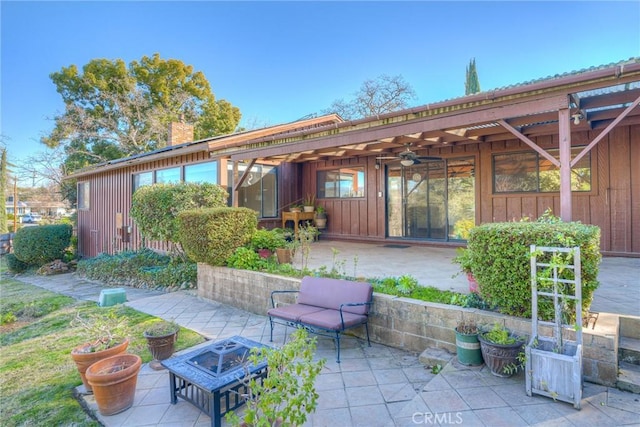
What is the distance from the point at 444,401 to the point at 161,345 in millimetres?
2618

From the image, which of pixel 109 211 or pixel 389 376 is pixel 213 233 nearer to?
pixel 389 376

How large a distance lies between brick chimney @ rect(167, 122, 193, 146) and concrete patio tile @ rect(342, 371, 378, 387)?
34.2 feet

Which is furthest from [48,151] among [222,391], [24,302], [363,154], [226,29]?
[222,391]

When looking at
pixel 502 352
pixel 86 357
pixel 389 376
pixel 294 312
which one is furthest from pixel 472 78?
pixel 86 357

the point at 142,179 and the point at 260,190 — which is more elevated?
the point at 142,179

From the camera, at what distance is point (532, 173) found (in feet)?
21.6

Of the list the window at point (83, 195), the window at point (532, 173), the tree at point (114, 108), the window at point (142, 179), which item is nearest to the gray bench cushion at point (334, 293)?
the window at point (532, 173)

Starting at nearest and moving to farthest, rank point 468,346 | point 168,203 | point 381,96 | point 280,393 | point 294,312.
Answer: point 280,393
point 468,346
point 294,312
point 168,203
point 381,96

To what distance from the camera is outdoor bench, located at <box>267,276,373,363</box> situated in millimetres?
3332

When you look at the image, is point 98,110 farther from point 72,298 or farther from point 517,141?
point 517,141

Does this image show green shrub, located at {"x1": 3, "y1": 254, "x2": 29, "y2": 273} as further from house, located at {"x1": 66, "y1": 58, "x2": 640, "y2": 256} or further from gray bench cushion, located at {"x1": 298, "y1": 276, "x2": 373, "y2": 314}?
gray bench cushion, located at {"x1": 298, "y1": 276, "x2": 373, "y2": 314}

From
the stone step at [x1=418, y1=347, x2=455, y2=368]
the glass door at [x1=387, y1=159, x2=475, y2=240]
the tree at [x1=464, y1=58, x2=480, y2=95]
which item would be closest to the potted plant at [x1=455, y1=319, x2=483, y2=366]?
the stone step at [x1=418, y1=347, x2=455, y2=368]

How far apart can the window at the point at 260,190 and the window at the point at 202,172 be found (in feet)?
1.32

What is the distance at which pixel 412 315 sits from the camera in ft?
11.1
